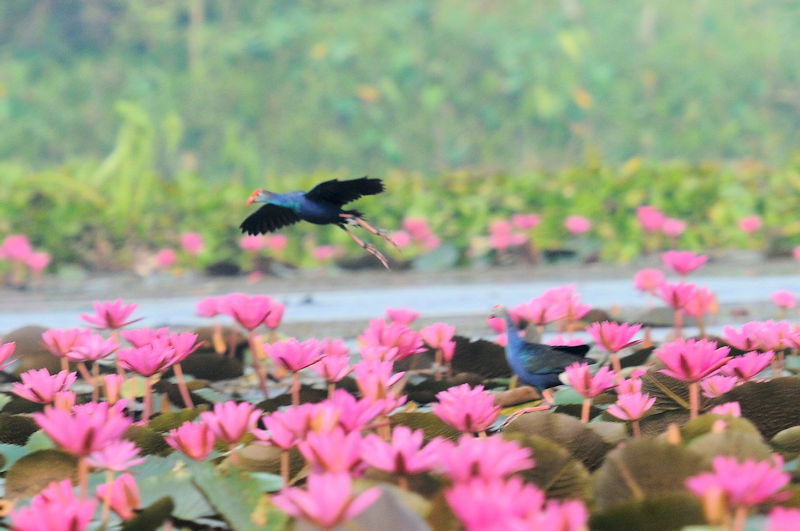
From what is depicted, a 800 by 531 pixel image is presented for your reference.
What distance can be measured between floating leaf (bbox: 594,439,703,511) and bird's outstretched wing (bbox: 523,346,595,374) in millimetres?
778

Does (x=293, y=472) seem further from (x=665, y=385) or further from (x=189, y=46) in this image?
(x=189, y=46)

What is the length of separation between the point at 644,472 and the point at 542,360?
794 millimetres

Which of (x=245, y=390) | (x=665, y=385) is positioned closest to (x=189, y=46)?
(x=245, y=390)

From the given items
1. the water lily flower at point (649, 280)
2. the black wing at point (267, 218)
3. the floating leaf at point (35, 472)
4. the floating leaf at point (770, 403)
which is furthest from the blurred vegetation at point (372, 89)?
the floating leaf at point (35, 472)

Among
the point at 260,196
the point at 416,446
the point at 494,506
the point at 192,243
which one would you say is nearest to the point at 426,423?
the point at 416,446

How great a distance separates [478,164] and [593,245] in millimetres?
7787

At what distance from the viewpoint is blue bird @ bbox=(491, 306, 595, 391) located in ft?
6.80

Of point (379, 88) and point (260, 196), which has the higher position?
point (379, 88)

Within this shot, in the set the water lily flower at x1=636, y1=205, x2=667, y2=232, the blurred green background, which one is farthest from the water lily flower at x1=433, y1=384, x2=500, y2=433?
the blurred green background

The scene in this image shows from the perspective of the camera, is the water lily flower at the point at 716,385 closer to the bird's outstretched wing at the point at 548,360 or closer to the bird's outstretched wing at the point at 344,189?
the bird's outstretched wing at the point at 548,360

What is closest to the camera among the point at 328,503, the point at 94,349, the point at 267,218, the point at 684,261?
the point at 328,503

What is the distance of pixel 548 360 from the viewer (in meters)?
2.07

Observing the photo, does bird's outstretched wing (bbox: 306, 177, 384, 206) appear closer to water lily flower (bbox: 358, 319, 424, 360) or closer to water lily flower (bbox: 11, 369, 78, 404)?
water lily flower (bbox: 358, 319, 424, 360)

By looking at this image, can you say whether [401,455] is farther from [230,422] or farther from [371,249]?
[371,249]
